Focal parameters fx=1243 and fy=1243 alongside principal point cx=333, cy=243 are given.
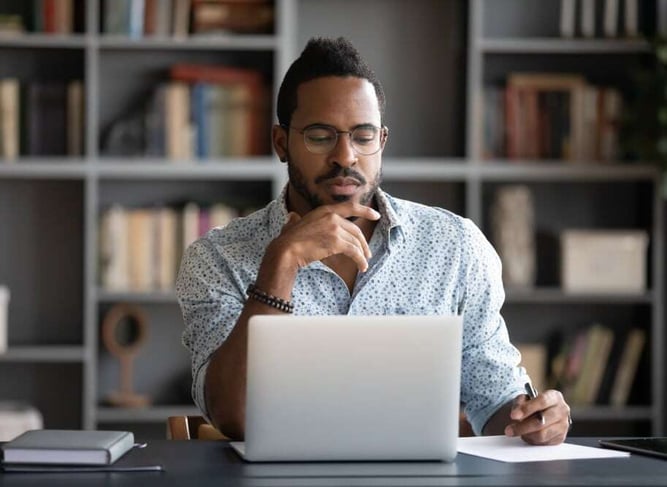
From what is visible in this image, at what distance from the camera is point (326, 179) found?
2.28 metres

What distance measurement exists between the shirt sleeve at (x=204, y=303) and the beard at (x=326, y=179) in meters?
0.20

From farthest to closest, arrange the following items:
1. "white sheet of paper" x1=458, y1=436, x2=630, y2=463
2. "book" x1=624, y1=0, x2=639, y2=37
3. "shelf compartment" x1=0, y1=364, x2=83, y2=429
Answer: "shelf compartment" x1=0, y1=364, x2=83, y2=429
"book" x1=624, y1=0, x2=639, y2=37
"white sheet of paper" x1=458, y1=436, x2=630, y2=463

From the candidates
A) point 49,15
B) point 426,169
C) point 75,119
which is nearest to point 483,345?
point 426,169

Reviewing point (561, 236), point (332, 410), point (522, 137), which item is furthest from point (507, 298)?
point (332, 410)

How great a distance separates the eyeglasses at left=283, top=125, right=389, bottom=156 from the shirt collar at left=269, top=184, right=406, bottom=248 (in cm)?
15

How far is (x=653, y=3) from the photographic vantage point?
4496 millimetres

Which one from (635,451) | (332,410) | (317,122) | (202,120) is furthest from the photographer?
(202,120)

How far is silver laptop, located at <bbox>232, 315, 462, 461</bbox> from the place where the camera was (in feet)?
5.50

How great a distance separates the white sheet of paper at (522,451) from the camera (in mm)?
1831

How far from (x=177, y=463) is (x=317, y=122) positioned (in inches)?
31.0

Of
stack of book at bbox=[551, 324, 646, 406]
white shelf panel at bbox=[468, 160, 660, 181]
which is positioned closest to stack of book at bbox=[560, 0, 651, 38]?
white shelf panel at bbox=[468, 160, 660, 181]

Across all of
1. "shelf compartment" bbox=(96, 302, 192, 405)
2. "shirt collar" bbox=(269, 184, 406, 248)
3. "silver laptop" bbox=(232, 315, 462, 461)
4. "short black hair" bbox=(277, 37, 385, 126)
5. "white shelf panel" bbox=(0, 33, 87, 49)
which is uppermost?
"white shelf panel" bbox=(0, 33, 87, 49)

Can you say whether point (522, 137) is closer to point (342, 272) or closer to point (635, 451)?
point (342, 272)

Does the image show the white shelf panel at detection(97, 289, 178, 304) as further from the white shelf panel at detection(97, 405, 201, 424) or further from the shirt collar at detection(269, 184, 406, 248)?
the shirt collar at detection(269, 184, 406, 248)
